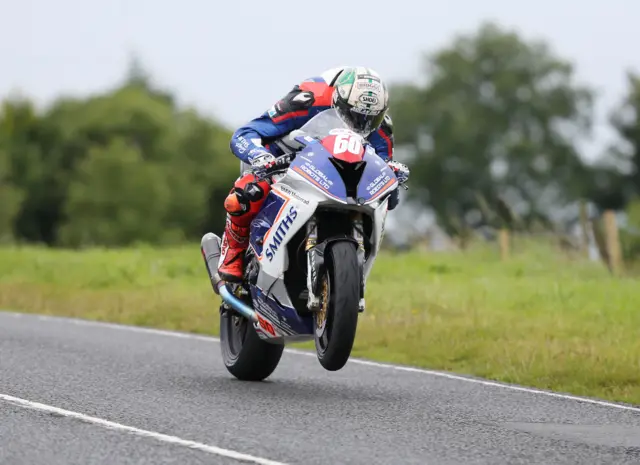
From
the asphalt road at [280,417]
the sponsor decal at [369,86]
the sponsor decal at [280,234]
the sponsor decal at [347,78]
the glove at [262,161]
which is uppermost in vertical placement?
the sponsor decal at [347,78]

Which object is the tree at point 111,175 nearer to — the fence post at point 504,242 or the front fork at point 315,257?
the fence post at point 504,242

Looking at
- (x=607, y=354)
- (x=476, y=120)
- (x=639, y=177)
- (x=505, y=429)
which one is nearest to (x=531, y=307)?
(x=607, y=354)

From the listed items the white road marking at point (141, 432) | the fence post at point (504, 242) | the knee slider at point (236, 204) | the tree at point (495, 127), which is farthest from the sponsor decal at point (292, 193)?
the tree at point (495, 127)

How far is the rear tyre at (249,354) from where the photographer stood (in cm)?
995

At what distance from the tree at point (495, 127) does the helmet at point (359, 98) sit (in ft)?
201

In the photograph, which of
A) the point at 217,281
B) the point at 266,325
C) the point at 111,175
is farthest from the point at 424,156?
the point at 266,325

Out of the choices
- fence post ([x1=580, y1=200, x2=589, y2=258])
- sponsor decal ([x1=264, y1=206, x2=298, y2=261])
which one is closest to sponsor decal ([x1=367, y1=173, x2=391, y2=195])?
sponsor decal ([x1=264, y1=206, x2=298, y2=261])

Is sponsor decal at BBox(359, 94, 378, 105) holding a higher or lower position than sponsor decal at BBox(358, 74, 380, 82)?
lower

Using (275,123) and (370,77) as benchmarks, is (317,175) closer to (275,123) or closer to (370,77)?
(370,77)

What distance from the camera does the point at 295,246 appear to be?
893cm

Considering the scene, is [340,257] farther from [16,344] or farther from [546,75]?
[546,75]

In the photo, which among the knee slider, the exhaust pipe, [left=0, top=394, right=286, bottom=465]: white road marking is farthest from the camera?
the exhaust pipe

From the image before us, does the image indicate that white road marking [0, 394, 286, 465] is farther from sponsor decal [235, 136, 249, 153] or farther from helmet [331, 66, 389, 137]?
helmet [331, 66, 389, 137]

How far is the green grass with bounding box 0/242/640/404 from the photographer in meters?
11.5
